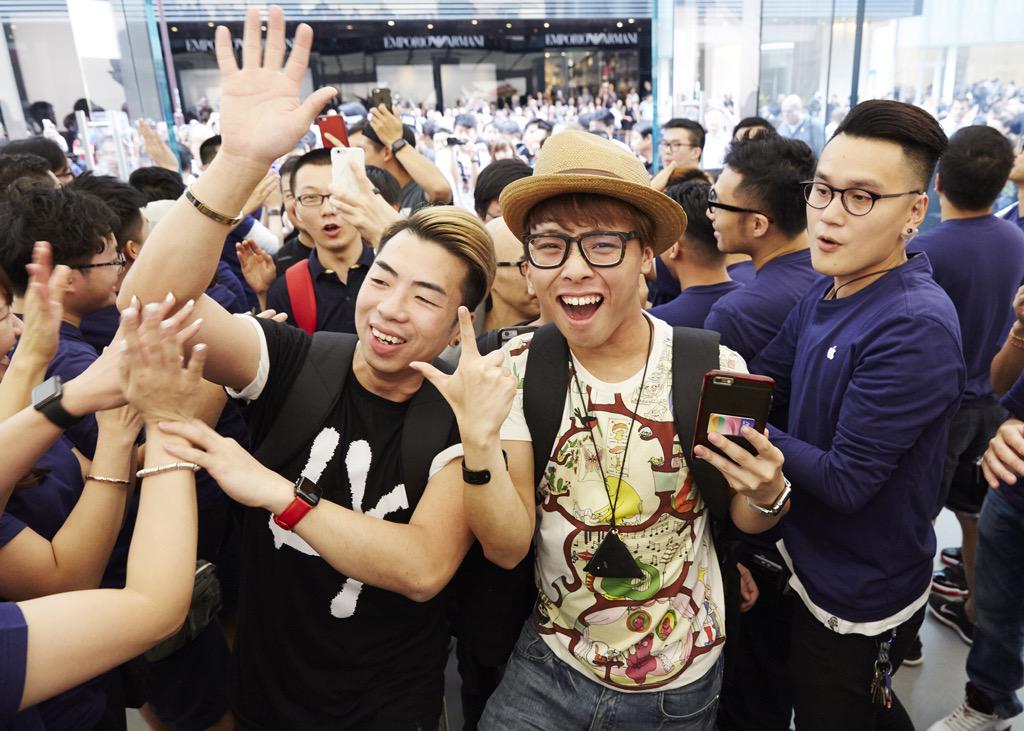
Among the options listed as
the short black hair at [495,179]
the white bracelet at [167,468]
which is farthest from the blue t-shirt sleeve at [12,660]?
the short black hair at [495,179]

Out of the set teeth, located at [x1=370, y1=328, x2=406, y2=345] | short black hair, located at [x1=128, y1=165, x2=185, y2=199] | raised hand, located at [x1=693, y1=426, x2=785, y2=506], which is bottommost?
raised hand, located at [x1=693, y1=426, x2=785, y2=506]

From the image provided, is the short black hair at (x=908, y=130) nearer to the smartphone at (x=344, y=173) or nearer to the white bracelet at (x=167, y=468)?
the smartphone at (x=344, y=173)

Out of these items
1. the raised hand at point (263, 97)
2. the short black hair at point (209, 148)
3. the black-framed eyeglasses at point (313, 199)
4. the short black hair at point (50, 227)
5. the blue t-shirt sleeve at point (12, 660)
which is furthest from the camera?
the short black hair at point (209, 148)

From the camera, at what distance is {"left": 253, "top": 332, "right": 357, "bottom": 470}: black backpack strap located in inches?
57.6

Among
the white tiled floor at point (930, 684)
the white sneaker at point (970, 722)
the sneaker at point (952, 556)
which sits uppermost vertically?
the white sneaker at point (970, 722)

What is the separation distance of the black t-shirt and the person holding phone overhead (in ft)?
2.94

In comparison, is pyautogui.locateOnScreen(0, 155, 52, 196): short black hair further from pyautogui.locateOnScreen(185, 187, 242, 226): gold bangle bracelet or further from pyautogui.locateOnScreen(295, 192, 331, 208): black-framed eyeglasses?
pyautogui.locateOnScreen(185, 187, 242, 226): gold bangle bracelet

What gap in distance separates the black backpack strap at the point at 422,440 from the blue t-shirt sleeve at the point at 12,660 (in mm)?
678

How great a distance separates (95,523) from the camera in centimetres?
141

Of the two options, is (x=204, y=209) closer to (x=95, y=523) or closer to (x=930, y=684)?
(x=95, y=523)

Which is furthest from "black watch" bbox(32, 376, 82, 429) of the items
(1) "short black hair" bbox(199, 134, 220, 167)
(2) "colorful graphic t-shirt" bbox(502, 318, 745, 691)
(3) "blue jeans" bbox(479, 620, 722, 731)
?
(1) "short black hair" bbox(199, 134, 220, 167)

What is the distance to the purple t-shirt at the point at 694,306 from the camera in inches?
101

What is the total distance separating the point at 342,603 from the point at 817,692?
1.14 m

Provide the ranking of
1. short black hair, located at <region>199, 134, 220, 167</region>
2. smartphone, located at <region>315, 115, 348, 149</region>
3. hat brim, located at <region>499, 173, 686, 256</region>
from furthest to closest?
short black hair, located at <region>199, 134, 220, 167</region> < smartphone, located at <region>315, 115, 348, 149</region> < hat brim, located at <region>499, 173, 686, 256</region>
